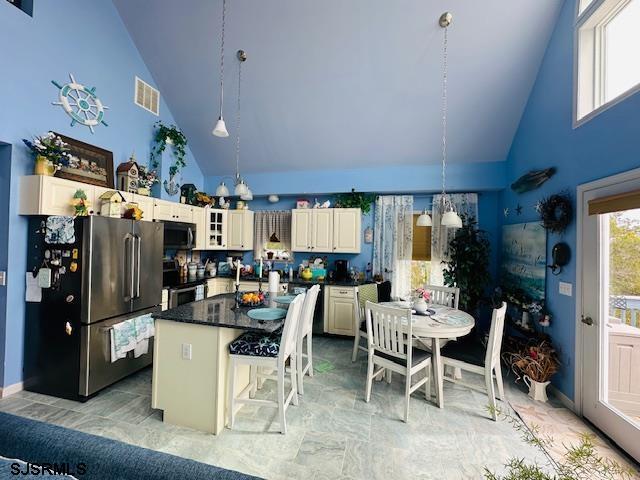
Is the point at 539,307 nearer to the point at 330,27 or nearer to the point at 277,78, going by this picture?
the point at 330,27

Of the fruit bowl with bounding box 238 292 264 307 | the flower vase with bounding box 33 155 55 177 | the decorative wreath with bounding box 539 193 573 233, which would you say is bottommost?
the fruit bowl with bounding box 238 292 264 307

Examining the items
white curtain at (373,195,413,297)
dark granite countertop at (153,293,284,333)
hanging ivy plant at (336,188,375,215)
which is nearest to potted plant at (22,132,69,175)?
dark granite countertop at (153,293,284,333)

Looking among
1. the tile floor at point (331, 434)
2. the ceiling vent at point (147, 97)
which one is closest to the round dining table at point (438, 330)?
the tile floor at point (331, 434)

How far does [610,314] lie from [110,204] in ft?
15.7

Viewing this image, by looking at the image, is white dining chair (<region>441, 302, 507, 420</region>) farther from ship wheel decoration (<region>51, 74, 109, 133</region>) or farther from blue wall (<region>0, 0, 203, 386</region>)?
ship wheel decoration (<region>51, 74, 109, 133</region>)

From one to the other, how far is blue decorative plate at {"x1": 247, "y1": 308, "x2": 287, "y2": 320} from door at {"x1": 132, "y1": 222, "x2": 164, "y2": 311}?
4.77ft

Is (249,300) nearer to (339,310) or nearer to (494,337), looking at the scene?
(339,310)

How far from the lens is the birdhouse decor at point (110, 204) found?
2.98m

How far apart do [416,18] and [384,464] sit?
→ 412 centimetres

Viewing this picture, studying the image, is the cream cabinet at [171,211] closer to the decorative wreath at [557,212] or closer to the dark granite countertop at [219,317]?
the dark granite countertop at [219,317]

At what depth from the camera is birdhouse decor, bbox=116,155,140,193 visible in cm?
344

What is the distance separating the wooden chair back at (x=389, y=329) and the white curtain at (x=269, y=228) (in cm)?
279

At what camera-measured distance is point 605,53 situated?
251 cm

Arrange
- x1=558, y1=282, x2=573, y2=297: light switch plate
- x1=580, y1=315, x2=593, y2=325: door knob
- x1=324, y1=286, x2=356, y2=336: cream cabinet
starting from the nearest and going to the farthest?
x1=580, y1=315, x2=593, y2=325: door knob < x1=558, y1=282, x2=573, y2=297: light switch plate < x1=324, y1=286, x2=356, y2=336: cream cabinet
